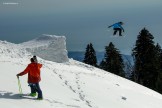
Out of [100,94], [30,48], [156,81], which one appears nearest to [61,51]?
[30,48]

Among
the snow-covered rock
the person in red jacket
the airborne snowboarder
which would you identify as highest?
the airborne snowboarder

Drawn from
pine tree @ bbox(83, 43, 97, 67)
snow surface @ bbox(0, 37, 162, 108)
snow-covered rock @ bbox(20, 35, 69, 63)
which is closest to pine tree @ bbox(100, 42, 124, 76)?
pine tree @ bbox(83, 43, 97, 67)

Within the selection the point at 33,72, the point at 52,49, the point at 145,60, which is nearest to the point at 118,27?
the point at 52,49

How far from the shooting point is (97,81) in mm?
27672

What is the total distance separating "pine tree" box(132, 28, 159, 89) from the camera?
6494cm

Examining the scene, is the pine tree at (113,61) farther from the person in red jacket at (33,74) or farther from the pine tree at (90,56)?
the person in red jacket at (33,74)

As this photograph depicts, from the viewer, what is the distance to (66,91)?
23.0 metres

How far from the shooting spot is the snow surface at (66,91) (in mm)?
19188

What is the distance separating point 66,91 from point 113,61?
168ft

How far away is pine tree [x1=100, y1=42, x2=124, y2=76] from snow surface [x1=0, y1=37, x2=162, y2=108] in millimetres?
43047

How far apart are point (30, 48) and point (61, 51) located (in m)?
2.66

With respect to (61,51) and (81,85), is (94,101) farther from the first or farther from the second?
(61,51)

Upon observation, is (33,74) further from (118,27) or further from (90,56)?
(90,56)

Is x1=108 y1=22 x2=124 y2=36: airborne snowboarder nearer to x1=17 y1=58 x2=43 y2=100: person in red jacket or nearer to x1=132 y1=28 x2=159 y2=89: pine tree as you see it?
x1=17 y1=58 x2=43 y2=100: person in red jacket
